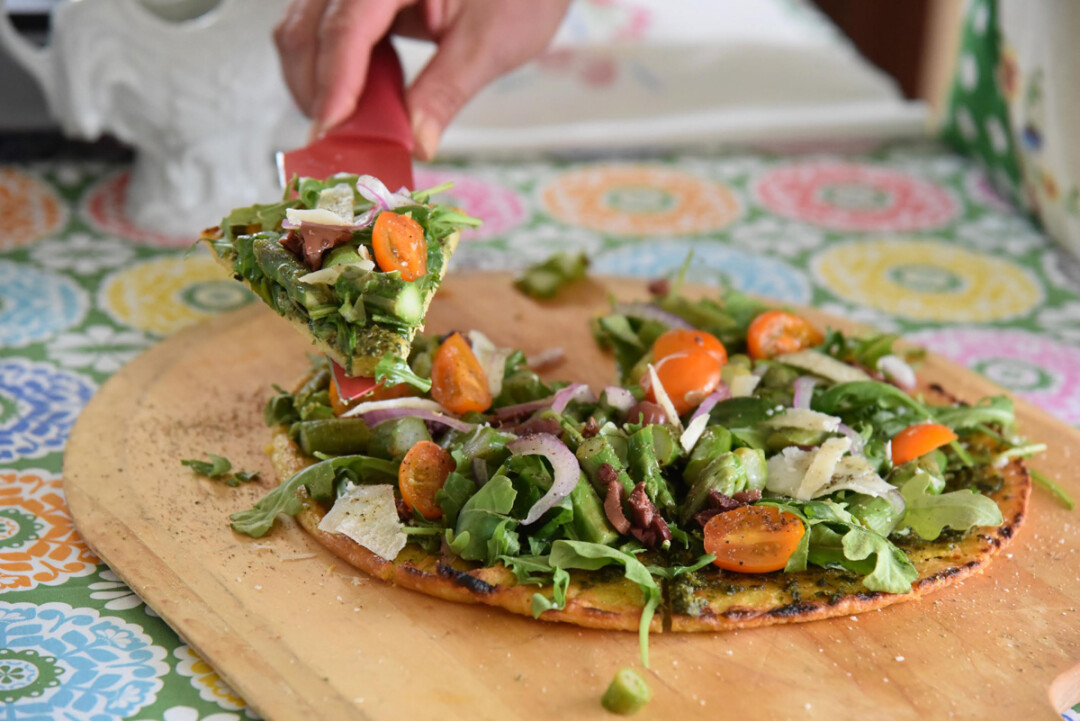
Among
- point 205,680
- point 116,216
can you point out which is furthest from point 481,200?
point 205,680

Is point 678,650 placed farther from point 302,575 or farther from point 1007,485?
point 1007,485

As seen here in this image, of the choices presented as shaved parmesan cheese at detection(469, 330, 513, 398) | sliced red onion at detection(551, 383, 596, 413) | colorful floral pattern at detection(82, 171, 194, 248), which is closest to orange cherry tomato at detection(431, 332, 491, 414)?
shaved parmesan cheese at detection(469, 330, 513, 398)

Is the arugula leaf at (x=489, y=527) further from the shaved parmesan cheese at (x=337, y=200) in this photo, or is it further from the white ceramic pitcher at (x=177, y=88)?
the white ceramic pitcher at (x=177, y=88)

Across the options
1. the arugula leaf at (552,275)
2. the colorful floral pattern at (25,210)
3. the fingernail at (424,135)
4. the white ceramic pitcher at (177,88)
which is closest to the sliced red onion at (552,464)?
the fingernail at (424,135)

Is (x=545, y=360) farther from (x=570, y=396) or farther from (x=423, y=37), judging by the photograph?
(x=423, y=37)

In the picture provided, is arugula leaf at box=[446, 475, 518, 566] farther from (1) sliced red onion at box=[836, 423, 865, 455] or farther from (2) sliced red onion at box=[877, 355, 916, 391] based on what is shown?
(2) sliced red onion at box=[877, 355, 916, 391]

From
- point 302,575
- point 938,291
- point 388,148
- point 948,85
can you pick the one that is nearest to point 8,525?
point 302,575
